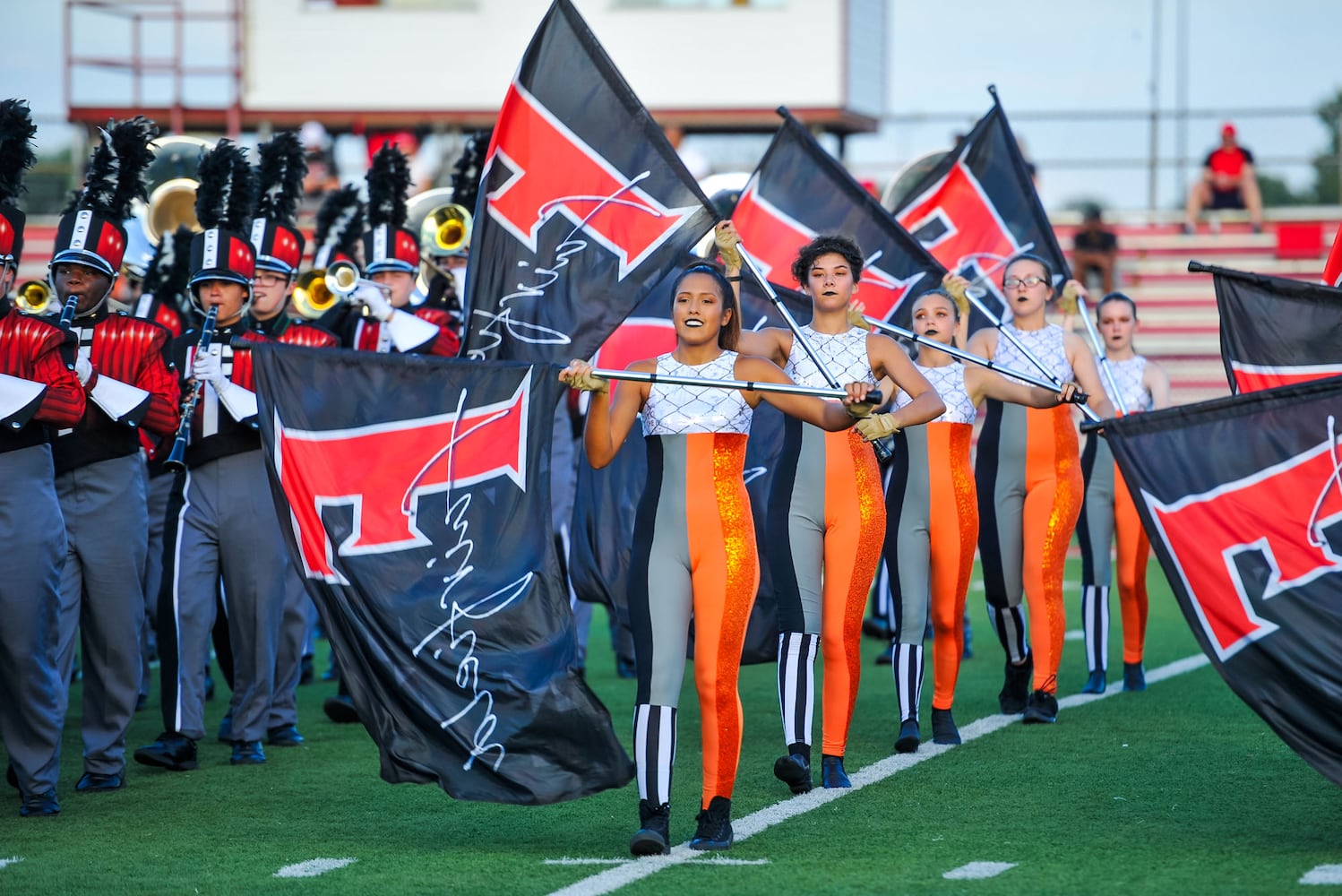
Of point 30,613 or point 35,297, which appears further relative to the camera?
point 35,297

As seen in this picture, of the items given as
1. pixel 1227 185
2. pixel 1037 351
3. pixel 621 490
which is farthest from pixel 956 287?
pixel 1227 185

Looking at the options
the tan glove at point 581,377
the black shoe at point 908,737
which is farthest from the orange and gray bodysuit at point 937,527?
the tan glove at point 581,377

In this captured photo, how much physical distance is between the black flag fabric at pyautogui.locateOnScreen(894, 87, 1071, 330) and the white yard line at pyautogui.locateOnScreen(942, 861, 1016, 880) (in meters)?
4.97

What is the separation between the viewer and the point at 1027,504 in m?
8.32

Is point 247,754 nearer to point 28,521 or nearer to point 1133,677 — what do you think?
point 28,521

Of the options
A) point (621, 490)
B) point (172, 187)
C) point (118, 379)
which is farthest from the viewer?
point (172, 187)

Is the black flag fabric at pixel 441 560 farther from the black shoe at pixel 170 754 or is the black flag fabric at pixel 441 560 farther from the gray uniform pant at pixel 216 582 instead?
the black shoe at pixel 170 754

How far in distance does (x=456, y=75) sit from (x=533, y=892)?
18634 millimetres

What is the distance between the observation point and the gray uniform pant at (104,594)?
6.76 m

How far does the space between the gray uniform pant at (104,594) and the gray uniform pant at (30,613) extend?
31 cm

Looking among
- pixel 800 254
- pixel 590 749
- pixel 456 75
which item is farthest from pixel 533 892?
pixel 456 75

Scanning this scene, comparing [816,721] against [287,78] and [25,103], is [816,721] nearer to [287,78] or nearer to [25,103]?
[25,103]

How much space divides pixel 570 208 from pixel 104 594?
7.25 feet

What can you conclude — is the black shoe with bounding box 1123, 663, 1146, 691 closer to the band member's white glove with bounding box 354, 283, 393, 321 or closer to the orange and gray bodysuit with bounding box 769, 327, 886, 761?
the orange and gray bodysuit with bounding box 769, 327, 886, 761
